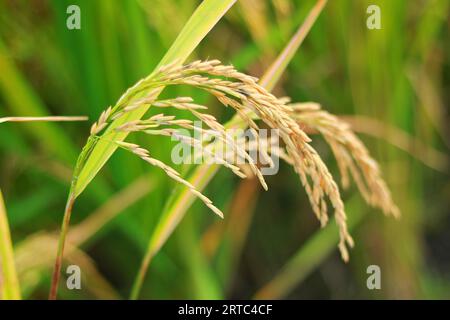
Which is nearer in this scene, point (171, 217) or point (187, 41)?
point (187, 41)

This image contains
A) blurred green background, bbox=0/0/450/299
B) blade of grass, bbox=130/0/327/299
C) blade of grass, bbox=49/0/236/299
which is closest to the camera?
blade of grass, bbox=49/0/236/299

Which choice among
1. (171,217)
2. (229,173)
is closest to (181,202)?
(171,217)

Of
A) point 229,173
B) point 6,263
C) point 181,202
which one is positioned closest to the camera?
point 6,263

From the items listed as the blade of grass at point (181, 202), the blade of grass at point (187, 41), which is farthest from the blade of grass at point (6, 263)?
the blade of grass at point (181, 202)

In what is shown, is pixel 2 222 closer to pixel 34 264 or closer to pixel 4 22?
pixel 34 264

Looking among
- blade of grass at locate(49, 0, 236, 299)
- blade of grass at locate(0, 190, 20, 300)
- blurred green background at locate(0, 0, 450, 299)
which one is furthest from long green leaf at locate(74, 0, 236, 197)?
blurred green background at locate(0, 0, 450, 299)

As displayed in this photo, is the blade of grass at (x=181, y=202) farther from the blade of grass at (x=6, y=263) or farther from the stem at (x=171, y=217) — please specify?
the blade of grass at (x=6, y=263)

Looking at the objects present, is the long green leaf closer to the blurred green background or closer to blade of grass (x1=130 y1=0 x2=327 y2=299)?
blade of grass (x1=130 y1=0 x2=327 y2=299)

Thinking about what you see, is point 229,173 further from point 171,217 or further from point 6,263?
point 6,263
